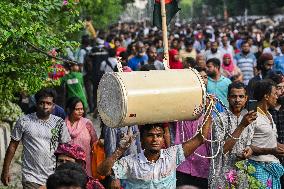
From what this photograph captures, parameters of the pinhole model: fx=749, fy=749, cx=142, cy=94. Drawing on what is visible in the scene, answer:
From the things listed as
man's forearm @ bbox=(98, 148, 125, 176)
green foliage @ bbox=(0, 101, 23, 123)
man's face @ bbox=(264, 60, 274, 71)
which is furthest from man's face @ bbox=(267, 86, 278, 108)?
green foliage @ bbox=(0, 101, 23, 123)

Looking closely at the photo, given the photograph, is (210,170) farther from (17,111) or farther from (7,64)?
(17,111)

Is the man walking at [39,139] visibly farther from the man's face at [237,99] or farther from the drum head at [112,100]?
the drum head at [112,100]

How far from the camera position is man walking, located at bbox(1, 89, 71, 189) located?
700 cm

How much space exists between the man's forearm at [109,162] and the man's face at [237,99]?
1.76 meters

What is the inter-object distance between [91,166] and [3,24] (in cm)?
158

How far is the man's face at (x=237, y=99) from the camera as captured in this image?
6.68m

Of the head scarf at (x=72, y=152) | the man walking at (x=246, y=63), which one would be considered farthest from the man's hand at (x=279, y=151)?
the man walking at (x=246, y=63)

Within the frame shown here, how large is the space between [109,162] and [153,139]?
0.37 metres

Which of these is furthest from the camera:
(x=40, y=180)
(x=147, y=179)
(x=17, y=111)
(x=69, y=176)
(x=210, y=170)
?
(x=17, y=111)

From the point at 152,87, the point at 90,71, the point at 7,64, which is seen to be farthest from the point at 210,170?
the point at 90,71

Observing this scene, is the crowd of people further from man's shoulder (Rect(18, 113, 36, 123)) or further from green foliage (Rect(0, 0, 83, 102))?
green foliage (Rect(0, 0, 83, 102))

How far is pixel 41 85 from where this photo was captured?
308 inches

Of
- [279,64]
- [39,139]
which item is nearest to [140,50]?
[279,64]

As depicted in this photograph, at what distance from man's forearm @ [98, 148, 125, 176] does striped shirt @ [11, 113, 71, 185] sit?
1765 millimetres
